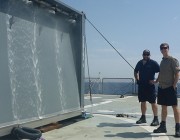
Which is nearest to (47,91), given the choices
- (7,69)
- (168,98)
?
(7,69)

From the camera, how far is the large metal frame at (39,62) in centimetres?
622

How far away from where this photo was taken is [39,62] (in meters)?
7.25

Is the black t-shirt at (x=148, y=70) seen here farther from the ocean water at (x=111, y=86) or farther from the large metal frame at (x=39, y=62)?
the ocean water at (x=111, y=86)

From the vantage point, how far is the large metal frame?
6223mm

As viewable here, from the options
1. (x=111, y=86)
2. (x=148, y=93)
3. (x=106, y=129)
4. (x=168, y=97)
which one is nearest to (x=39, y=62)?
(x=106, y=129)

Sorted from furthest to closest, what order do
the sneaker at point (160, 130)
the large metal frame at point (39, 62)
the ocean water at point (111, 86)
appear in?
the ocean water at point (111, 86)
the sneaker at point (160, 130)
the large metal frame at point (39, 62)

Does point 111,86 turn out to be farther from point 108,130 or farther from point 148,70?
point 108,130

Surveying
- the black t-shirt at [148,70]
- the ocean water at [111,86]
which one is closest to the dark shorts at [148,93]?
the black t-shirt at [148,70]

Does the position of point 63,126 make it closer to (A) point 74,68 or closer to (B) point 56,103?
(B) point 56,103

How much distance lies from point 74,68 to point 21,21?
2512 mm

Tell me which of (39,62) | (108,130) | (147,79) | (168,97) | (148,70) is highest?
(39,62)

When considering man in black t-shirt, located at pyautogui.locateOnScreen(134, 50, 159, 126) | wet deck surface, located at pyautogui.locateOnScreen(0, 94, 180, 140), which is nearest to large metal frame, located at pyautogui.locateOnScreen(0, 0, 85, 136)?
wet deck surface, located at pyautogui.locateOnScreen(0, 94, 180, 140)

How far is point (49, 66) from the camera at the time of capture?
302 inches

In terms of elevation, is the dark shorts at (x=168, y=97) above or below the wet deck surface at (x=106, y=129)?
above
